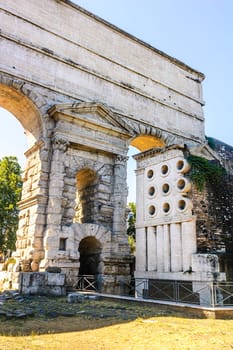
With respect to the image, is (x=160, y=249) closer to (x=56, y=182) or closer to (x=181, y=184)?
(x=181, y=184)

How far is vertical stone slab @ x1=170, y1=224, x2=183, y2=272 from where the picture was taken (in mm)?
9855

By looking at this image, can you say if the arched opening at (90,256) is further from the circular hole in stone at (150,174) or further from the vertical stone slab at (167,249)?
the vertical stone slab at (167,249)

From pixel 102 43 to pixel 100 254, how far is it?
1078 centimetres

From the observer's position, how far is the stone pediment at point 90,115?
1407 centimetres

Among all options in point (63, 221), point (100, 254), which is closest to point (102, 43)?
point (63, 221)

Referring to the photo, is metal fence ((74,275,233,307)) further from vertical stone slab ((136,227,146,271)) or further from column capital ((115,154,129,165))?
column capital ((115,154,129,165))

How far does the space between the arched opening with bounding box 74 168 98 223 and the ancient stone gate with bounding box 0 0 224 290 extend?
5 centimetres

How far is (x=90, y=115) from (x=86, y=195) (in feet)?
12.2

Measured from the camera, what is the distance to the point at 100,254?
1412 cm

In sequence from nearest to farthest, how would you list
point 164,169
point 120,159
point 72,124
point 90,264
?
point 164,169 < point 72,124 < point 90,264 < point 120,159

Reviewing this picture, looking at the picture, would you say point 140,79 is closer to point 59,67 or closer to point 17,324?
point 59,67

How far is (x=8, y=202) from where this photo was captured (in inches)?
973

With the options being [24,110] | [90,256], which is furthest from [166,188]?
[24,110]

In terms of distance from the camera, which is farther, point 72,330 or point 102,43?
point 102,43
